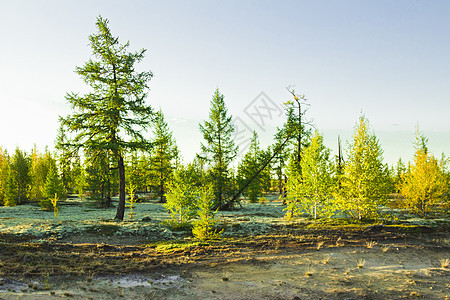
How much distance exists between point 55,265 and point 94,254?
1.95 m

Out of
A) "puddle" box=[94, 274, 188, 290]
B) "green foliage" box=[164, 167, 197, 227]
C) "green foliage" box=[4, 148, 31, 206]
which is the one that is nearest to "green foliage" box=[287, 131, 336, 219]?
"green foliage" box=[164, 167, 197, 227]

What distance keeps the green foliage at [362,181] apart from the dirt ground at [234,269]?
4.18m

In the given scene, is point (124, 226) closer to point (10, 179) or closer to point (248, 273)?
point (248, 273)

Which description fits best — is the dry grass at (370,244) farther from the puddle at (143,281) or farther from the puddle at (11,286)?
the puddle at (11,286)

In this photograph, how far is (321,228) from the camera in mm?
17031

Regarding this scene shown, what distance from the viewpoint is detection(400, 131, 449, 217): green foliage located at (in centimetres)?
2083

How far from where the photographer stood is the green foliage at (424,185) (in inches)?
820

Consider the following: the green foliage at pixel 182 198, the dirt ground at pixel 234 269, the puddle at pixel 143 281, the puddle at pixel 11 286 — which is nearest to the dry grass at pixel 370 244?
the dirt ground at pixel 234 269

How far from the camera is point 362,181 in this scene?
18062mm

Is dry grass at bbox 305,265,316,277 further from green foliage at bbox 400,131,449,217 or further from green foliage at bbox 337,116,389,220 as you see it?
green foliage at bbox 400,131,449,217

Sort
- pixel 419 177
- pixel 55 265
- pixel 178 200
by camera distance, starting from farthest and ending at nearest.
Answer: pixel 419 177
pixel 178 200
pixel 55 265

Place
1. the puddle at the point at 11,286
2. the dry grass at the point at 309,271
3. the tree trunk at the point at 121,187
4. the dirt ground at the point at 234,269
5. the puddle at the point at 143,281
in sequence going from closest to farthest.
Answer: the puddle at the point at 11,286
the dirt ground at the point at 234,269
the puddle at the point at 143,281
the dry grass at the point at 309,271
the tree trunk at the point at 121,187

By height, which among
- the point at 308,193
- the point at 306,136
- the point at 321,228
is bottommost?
the point at 321,228

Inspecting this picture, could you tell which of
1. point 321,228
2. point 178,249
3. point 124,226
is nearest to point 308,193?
point 321,228
